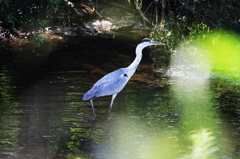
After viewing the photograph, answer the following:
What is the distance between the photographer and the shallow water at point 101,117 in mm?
6363

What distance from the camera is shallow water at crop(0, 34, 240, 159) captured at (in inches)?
251

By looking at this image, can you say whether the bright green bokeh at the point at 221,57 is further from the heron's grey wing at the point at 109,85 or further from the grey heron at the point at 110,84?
the heron's grey wing at the point at 109,85

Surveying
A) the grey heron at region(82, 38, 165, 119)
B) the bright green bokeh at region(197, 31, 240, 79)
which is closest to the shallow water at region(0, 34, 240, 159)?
the grey heron at region(82, 38, 165, 119)

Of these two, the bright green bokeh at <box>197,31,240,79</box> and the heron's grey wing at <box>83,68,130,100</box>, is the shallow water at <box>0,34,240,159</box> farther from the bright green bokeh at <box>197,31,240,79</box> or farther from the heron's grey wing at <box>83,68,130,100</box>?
the bright green bokeh at <box>197,31,240,79</box>

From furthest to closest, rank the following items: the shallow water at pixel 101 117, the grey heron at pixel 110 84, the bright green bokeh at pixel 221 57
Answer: the bright green bokeh at pixel 221 57
the grey heron at pixel 110 84
the shallow water at pixel 101 117

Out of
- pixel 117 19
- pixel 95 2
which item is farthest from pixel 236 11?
pixel 95 2

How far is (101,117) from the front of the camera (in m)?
8.08

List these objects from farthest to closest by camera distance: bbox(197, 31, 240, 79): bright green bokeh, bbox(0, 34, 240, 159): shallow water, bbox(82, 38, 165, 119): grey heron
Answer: bbox(197, 31, 240, 79): bright green bokeh
bbox(82, 38, 165, 119): grey heron
bbox(0, 34, 240, 159): shallow water

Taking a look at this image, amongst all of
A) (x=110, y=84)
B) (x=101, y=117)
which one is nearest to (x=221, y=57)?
(x=110, y=84)

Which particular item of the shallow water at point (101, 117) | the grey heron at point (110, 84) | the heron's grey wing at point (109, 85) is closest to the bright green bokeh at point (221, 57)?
the shallow water at point (101, 117)

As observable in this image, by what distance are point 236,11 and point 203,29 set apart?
0.97m

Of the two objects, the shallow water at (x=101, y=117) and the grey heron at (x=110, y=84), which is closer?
the shallow water at (x=101, y=117)

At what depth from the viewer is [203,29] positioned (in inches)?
369

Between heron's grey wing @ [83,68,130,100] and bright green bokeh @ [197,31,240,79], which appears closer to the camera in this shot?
heron's grey wing @ [83,68,130,100]
